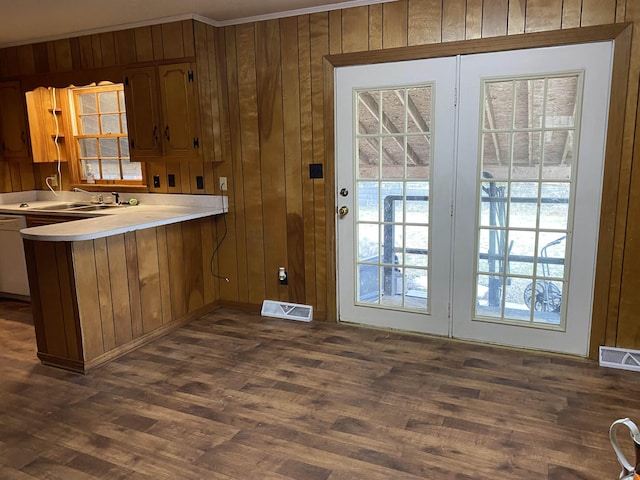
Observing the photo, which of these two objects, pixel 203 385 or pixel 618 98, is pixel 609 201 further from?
pixel 203 385

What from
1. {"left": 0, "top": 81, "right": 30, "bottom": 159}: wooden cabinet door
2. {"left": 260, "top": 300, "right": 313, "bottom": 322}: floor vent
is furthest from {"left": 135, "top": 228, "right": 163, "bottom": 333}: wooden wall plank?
{"left": 0, "top": 81, "right": 30, "bottom": 159}: wooden cabinet door

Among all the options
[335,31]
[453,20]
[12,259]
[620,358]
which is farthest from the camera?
[12,259]

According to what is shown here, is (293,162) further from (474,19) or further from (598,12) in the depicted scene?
(598,12)

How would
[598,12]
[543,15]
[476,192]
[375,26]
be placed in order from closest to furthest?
1. [598,12]
2. [543,15]
3. [476,192]
4. [375,26]

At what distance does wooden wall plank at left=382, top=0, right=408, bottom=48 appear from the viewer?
10.9ft

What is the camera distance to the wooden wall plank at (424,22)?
3.24 metres

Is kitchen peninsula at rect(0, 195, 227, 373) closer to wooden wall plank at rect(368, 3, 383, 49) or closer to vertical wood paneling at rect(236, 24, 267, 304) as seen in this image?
vertical wood paneling at rect(236, 24, 267, 304)

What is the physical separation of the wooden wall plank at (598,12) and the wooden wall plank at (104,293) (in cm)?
328

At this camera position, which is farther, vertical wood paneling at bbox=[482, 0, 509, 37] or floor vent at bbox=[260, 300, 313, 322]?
floor vent at bbox=[260, 300, 313, 322]

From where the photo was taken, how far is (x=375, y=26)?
11.2 ft

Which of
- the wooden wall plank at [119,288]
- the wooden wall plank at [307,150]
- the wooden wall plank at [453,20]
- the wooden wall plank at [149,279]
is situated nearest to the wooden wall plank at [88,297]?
the wooden wall plank at [119,288]

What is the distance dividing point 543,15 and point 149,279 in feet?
10.4

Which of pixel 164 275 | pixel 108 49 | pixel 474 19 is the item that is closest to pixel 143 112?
pixel 108 49

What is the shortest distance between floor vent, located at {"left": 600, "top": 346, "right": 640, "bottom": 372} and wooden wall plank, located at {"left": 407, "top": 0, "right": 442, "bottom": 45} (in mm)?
2282
